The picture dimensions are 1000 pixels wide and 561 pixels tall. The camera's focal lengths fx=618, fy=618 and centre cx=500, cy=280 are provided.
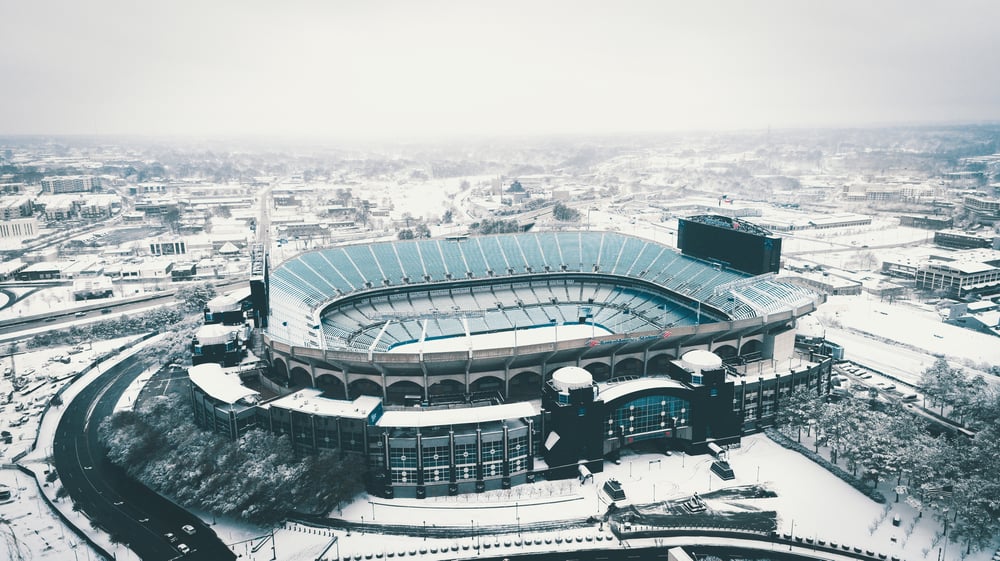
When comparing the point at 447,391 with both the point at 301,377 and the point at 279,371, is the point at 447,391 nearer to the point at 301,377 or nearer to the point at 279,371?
the point at 301,377

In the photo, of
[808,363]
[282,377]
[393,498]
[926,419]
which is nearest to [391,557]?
[393,498]

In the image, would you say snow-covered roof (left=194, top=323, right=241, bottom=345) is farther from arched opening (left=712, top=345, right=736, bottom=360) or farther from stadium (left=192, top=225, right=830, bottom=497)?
arched opening (left=712, top=345, right=736, bottom=360)

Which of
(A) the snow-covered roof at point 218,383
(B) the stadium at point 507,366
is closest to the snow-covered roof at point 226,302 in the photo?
(B) the stadium at point 507,366

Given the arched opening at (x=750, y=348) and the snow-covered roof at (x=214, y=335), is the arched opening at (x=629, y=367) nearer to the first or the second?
the arched opening at (x=750, y=348)

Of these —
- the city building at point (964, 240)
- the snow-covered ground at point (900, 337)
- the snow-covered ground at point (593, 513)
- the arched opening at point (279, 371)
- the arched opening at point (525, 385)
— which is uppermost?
the city building at point (964, 240)

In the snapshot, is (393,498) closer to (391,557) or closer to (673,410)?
(391,557)
